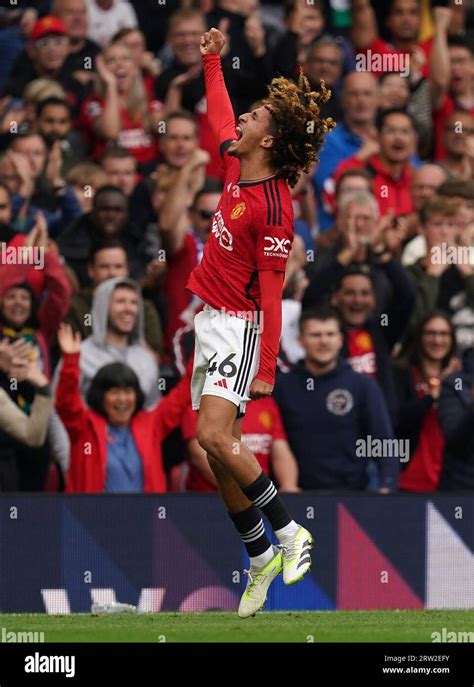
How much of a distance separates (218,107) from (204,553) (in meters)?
3.46

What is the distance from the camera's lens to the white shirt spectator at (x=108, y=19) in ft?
48.2

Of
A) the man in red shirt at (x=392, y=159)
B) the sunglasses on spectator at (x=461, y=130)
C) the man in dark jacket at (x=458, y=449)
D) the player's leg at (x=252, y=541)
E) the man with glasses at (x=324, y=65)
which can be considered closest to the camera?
the player's leg at (x=252, y=541)

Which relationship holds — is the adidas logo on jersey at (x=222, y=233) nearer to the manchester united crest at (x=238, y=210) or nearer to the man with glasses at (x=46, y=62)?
the manchester united crest at (x=238, y=210)

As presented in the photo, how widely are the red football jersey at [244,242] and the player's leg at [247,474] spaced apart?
1.87 feet

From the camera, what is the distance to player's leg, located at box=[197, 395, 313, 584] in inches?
338

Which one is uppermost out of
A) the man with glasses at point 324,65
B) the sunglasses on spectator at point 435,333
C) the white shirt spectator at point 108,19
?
the white shirt spectator at point 108,19

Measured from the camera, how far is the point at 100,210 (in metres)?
12.7

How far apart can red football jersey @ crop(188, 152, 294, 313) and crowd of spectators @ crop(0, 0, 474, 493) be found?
2951 millimetres

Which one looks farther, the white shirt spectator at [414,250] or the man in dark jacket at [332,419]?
the white shirt spectator at [414,250]

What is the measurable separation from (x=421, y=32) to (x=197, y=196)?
365cm

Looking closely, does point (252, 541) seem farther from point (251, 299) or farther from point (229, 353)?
point (251, 299)

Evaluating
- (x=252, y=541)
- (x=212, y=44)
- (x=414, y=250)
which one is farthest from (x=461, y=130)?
(x=252, y=541)

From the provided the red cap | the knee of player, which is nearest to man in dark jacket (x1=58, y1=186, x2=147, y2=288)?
the red cap

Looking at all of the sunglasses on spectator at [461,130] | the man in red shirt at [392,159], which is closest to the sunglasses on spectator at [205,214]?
the man in red shirt at [392,159]
